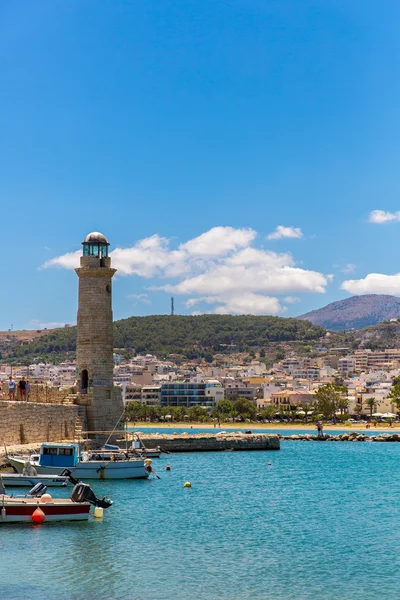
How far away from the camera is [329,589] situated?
699 inches

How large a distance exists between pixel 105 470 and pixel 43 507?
1114 cm

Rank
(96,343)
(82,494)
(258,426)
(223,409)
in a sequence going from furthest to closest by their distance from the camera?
1. (223,409)
2. (258,426)
3. (96,343)
4. (82,494)

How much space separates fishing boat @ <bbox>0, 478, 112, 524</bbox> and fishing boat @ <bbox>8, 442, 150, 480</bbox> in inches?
243

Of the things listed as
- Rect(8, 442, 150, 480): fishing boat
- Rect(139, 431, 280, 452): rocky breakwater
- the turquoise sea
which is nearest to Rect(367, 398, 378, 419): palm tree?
Rect(139, 431, 280, 452): rocky breakwater

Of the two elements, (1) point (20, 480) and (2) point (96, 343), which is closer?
(1) point (20, 480)

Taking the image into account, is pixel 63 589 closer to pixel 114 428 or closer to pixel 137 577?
pixel 137 577

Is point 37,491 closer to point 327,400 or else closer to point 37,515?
point 37,515

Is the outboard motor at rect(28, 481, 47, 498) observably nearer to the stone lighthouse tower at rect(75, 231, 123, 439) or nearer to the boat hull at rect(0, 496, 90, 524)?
the boat hull at rect(0, 496, 90, 524)

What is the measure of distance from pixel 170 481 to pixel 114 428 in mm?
6609

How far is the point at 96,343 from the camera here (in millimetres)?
41281

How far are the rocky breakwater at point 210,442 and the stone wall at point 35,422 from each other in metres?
11.5

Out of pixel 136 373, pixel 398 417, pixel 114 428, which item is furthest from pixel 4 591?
pixel 136 373

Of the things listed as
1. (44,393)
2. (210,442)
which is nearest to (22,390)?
(44,393)

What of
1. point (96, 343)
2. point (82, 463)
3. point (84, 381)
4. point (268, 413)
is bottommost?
point (82, 463)
